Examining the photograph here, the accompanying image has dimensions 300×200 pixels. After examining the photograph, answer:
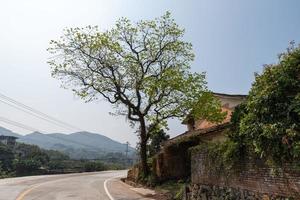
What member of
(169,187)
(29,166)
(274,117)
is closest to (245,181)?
(274,117)

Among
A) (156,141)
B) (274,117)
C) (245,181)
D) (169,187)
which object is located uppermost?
(156,141)

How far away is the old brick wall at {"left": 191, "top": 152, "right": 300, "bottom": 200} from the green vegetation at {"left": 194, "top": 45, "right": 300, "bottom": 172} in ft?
1.08

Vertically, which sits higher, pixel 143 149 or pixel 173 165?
pixel 143 149

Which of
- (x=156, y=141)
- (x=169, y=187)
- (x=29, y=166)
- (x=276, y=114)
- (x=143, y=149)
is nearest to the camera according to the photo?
(x=276, y=114)

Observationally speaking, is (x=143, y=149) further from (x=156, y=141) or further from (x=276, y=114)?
(x=276, y=114)

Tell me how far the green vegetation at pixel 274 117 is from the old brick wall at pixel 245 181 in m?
0.33

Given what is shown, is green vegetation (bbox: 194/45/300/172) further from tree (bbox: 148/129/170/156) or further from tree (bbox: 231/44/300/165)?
tree (bbox: 148/129/170/156)

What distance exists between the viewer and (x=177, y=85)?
29016 mm

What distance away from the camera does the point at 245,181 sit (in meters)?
12.9

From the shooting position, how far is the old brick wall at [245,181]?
10.6 m

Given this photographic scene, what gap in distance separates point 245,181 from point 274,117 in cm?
277

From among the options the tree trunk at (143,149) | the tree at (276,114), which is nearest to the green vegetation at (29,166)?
the tree trunk at (143,149)

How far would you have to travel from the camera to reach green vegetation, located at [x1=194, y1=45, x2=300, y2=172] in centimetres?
1039

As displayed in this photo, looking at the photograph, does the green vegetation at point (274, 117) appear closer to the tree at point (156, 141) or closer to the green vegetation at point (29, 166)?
the tree at point (156, 141)
